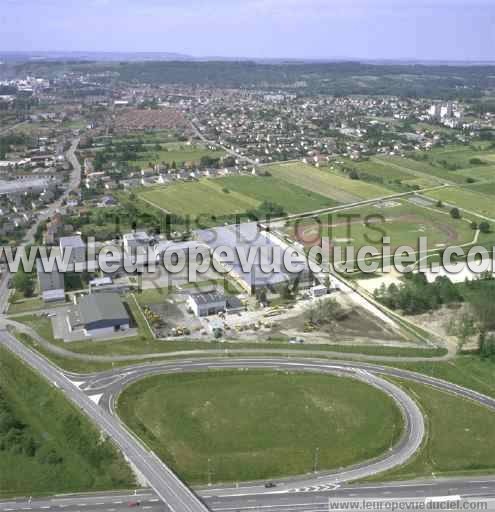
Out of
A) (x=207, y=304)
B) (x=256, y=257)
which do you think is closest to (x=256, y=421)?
(x=207, y=304)

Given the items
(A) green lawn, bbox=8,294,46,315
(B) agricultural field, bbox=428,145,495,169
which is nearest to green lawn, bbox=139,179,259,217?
(A) green lawn, bbox=8,294,46,315

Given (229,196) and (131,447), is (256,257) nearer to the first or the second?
(229,196)

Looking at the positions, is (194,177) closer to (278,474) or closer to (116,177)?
(116,177)

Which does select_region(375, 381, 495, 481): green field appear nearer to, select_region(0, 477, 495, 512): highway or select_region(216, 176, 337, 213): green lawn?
select_region(0, 477, 495, 512): highway

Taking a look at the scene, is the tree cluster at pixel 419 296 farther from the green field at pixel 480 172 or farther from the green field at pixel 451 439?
the green field at pixel 480 172

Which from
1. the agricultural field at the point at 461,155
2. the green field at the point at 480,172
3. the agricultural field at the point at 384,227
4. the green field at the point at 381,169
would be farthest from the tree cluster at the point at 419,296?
the agricultural field at the point at 461,155

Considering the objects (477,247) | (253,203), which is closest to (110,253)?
(253,203)

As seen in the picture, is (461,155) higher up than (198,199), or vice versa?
(461,155)

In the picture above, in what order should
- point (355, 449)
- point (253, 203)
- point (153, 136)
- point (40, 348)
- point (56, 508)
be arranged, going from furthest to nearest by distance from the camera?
point (153, 136) → point (253, 203) → point (40, 348) → point (355, 449) → point (56, 508)
